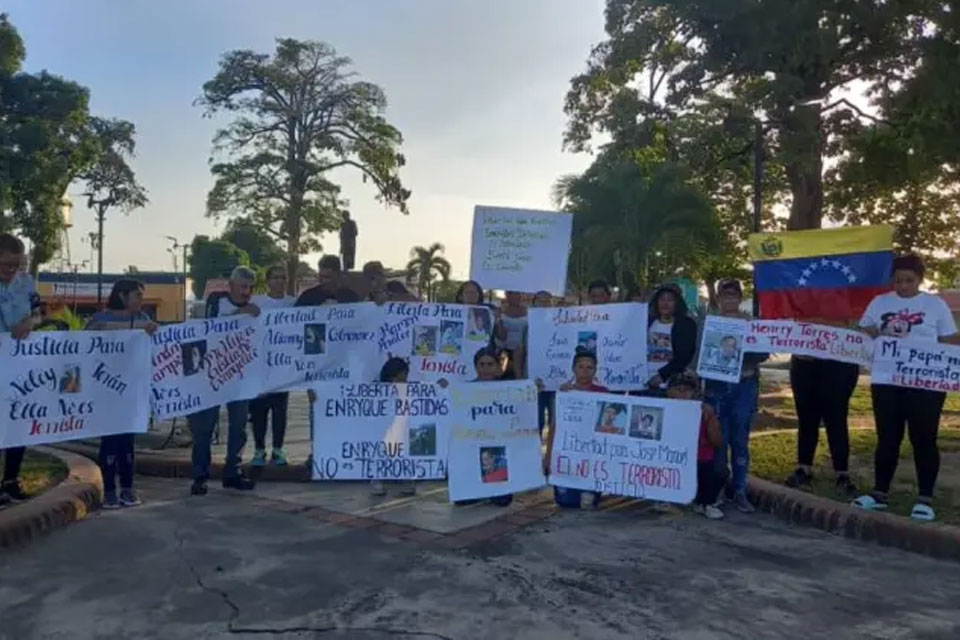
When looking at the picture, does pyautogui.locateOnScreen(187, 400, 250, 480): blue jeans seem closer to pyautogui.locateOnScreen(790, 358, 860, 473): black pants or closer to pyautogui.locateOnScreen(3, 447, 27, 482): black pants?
pyautogui.locateOnScreen(3, 447, 27, 482): black pants

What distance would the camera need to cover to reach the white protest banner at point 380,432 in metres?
6.54

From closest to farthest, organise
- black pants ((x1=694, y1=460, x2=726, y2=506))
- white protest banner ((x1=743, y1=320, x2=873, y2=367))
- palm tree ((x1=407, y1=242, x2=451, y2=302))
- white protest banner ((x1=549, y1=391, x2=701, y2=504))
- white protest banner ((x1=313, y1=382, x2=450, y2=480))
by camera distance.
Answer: white protest banner ((x1=549, y1=391, x2=701, y2=504)), black pants ((x1=694, y1=460, x2=726, y2=506)), white protest banner ((x1=743, y1=320, x2=873, y2=367)), white protest banner ((x1=313, y1=382, x2=450, y2=480)), palm tree ((x1=407, y1=242, x2=451, y2=302))

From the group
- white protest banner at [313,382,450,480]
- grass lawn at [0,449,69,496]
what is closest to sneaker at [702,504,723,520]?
white protest banner at [313,382,450,480]

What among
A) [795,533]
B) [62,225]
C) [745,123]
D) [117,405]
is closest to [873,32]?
[745,123]

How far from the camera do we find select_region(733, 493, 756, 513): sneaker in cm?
640

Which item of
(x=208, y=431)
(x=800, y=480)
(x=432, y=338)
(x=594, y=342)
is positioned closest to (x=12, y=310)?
(x=208, y=431)

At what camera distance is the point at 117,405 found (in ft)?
20.3

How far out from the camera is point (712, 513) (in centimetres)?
619

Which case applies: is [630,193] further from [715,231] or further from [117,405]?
[117,405]

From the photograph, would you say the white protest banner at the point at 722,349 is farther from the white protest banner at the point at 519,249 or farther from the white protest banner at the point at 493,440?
the white protest banner at the point at 519,249

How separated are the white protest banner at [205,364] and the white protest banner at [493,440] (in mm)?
1665

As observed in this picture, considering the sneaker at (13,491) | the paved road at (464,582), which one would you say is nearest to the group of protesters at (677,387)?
the sneaker at (13,491)

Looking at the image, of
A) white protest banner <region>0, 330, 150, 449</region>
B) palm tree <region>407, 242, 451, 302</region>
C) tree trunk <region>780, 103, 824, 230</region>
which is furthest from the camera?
palm tree <region>407, 242, 451, 302</region>

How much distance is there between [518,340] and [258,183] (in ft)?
101
